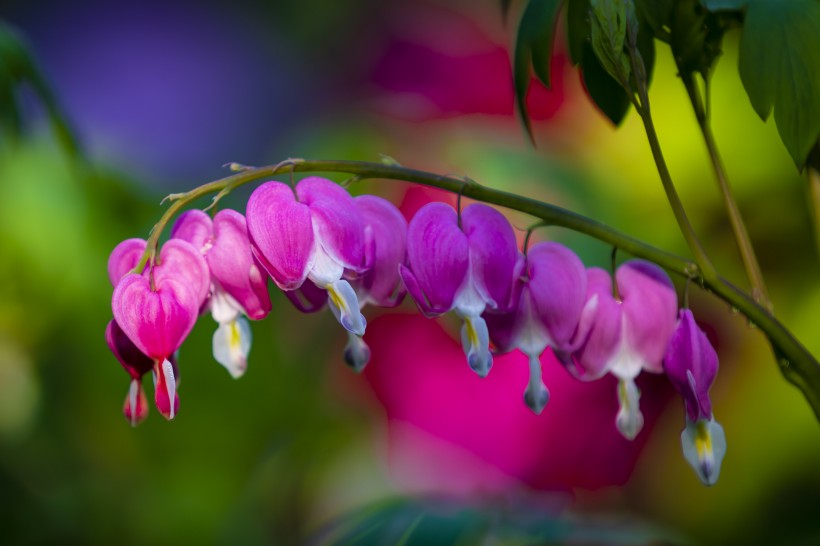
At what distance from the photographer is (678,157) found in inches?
63.9

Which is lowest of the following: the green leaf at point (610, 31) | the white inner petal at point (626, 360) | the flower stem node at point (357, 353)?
the white inner petal at point (626, 360)

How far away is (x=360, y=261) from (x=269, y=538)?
3.11 feet

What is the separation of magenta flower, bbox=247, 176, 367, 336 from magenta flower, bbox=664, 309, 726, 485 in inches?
8.3

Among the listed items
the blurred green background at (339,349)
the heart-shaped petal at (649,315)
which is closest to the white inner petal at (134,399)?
the heart-shaped petal at (649,315)

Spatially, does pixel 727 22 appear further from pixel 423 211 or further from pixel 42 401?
pixel 42 401

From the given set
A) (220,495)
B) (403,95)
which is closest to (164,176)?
(403,95)

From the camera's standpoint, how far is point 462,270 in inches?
24.6

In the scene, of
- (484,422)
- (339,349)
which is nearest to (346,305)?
(484,422)

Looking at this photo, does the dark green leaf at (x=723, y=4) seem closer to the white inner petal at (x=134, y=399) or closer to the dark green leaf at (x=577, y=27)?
the dark green leaf at (x=577, y=27)

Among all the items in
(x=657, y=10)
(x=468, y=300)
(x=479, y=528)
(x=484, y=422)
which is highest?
(x=657, y=10)

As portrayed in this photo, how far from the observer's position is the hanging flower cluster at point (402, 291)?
59 centimetres

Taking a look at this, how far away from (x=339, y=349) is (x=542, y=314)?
1.01m

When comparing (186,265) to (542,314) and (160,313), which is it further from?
(542,314)

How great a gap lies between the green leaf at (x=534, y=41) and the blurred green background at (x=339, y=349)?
602 millimetres
